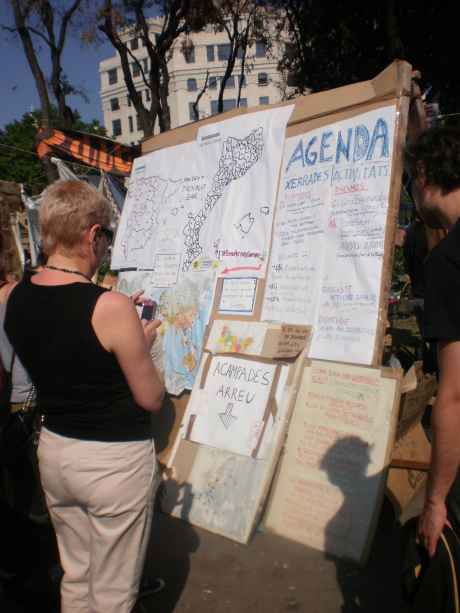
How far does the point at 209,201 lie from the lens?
12.4 ft

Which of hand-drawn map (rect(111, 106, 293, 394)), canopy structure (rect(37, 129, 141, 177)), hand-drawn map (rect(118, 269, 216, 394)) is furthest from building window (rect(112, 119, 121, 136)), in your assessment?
hand-drawn map (rect(118, 269, 216, 394))

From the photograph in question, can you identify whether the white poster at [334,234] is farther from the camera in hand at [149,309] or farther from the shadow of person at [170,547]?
the shadow of person at [170,547]

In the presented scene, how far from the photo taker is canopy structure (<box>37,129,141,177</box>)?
202 inches

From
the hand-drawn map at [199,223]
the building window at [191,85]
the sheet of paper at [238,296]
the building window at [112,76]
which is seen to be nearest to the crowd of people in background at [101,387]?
the sheet of paper at [238,296]

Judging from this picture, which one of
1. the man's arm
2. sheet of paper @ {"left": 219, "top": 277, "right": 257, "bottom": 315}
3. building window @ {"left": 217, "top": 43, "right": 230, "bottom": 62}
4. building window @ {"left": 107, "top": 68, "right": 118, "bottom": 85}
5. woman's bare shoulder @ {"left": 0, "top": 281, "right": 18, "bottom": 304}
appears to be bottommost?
the man's arm

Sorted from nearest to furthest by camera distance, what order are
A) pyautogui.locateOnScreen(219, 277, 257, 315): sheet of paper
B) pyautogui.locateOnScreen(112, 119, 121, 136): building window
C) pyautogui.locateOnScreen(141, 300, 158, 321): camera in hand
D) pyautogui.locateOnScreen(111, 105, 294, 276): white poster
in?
1. pyautogui.locateOnScreen(219, 277, 257, 315): sheet of paper
2. pyautogui.locateOnScreen(111, 105, 294, 276): white poster
3. pyautogui.locateOnScreen(141, 300, 158, 321): camera in hand
4. pyautogui.locateOnScreen(112, 119, 121, 136): building window

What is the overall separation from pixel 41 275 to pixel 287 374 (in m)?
1.64

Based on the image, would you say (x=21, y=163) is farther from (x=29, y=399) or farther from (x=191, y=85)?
(x=29, y=399)

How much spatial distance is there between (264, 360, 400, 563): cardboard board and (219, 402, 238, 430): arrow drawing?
37 cm

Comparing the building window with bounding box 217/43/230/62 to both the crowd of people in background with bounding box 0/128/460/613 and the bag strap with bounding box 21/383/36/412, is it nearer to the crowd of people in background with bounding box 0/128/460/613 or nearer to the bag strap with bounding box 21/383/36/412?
the bag strap with bounding box 21/383/36/412

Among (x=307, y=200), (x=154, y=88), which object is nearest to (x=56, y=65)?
(x=154, y=88)

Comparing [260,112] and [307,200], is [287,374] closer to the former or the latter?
[307,200]

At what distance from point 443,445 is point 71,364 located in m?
1.15

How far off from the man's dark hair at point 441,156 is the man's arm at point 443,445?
525mm
